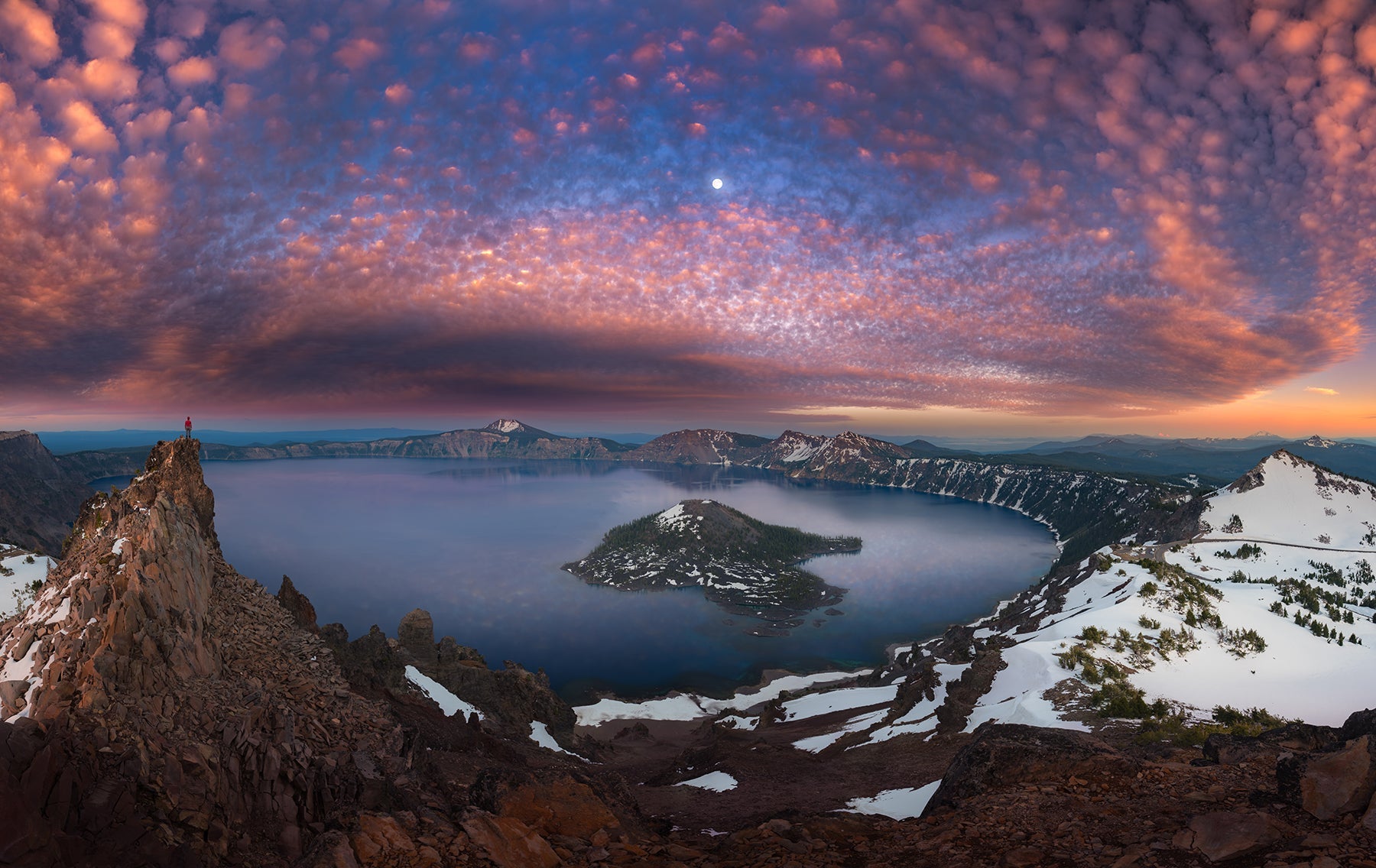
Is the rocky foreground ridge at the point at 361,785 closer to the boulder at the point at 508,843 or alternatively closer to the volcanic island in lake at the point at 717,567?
the boulder at the point at 508,843

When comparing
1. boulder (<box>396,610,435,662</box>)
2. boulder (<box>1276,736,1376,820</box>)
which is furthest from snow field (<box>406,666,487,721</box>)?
boulder (<box>1276,736,1376,820</box>)

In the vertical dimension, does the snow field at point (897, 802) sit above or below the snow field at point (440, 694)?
above

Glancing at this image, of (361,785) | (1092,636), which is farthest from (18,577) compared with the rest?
(1092,636)

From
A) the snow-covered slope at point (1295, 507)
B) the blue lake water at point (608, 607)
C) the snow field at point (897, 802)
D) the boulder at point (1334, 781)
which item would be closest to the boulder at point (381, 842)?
the snow field at point (897, 802)

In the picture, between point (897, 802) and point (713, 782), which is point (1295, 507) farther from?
point (897, 802)

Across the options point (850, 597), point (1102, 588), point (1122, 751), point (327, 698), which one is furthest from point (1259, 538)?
point (327, 698)

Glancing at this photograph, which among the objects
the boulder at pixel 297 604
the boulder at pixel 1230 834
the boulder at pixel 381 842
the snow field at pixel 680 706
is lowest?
the snow field at pixel 680 706

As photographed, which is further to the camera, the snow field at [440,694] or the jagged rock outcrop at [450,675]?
the snow field at [440,694]

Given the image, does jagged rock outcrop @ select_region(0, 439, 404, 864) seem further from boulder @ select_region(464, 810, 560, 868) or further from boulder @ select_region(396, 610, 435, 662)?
boulder @ select_region(396, 610, 435, 662)

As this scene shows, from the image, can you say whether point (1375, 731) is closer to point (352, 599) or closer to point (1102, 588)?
point (1102, 588)
